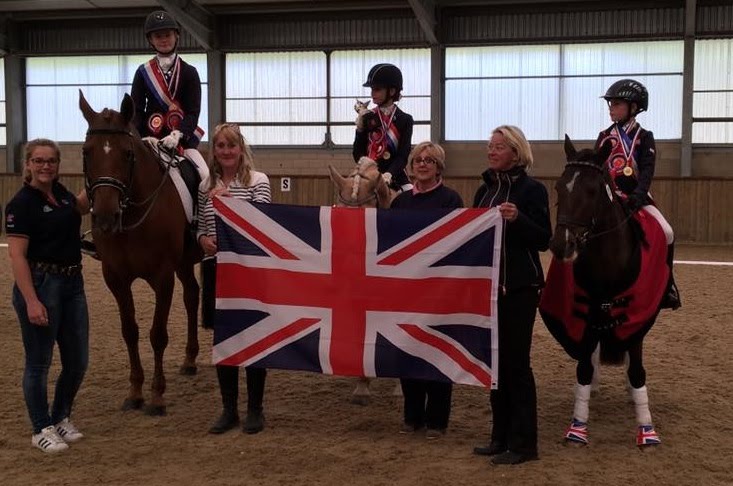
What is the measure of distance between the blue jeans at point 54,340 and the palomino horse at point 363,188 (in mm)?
1735

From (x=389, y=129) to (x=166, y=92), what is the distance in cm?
166

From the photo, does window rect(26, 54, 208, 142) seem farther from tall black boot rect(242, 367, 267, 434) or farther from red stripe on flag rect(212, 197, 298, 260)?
tall black boot rect(242, 367, 267, 434)

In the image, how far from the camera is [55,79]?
2170 centimetres

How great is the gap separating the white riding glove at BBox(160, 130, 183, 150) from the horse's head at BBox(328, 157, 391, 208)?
3.53 feet

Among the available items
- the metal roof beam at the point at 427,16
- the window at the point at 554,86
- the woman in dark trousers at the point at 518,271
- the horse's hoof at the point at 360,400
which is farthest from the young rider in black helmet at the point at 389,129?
the window at the point at 554,86

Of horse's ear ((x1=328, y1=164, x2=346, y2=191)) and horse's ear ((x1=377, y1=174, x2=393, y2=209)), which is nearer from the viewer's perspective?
horse's ear ((x1=328, y1=164, x2=346, y2=191))

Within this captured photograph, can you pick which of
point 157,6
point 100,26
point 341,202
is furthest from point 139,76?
point 100,26

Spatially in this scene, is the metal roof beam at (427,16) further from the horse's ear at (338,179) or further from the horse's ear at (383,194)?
the horse's ear at (338,179)

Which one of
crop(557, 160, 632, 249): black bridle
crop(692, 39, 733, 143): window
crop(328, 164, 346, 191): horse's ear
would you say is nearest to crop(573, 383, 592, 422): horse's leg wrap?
crop(557, 160, 632, 249): black bridle

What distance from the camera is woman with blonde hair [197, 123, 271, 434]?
4.68 metres

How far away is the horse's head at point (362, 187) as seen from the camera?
5.11 meters

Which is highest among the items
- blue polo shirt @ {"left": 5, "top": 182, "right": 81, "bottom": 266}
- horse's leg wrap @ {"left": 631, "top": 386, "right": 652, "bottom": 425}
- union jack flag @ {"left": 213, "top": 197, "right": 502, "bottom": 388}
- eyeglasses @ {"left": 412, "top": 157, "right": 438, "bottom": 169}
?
eyeglasses @ {"left": 412, "top": 157, "right": 438, "bottom": 169}

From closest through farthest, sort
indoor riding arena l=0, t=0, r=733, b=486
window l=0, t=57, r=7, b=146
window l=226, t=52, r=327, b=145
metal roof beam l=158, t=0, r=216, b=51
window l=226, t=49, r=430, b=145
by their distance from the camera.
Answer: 1. indoor riding arena l=0, t=0, r=733, b=486
2. metal roof beam l=158, t=0, r=216, b=51
3. window l=226, t=49, r=430, b=145
4. window l=226, t=52, r=327, b=145
5. window l=0, t=57, r=7, b=146

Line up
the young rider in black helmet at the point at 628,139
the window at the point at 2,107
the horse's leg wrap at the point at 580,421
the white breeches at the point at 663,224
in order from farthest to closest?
the window at the point at 2,107
the young rider in black helmet at the point at 628,139
the white breeches at the point at 663,224
the horse's leg wrap at the point at 580,421
